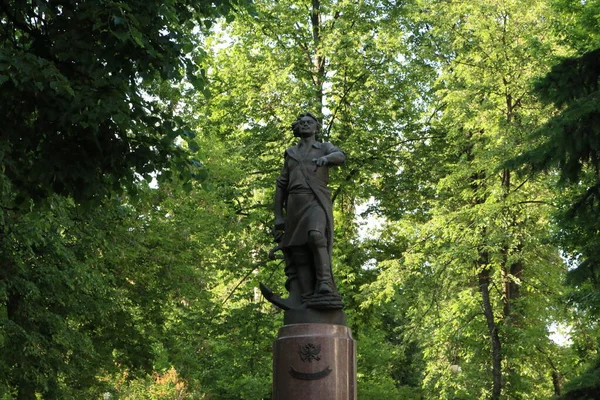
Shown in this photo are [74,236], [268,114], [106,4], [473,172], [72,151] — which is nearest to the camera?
[106,4]

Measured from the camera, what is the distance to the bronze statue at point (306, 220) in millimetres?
9922

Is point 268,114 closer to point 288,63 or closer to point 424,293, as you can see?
point 288,63

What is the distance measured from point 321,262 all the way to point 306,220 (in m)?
0.50

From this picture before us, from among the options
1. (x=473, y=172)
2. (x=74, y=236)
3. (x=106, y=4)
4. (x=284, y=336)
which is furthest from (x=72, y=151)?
(x=473, y=172)

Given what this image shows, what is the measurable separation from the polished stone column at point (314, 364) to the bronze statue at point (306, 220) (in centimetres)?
47

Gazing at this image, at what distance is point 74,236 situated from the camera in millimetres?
16734

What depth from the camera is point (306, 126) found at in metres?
10.4

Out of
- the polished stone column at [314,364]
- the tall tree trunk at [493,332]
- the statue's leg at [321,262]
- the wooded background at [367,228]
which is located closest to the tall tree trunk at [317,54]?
the wooded background at [367,228]

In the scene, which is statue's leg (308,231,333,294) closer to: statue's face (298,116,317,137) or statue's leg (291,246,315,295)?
statue's leg (291,246,315,295)

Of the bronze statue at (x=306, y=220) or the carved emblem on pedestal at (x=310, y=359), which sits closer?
the carved emblem on pedestal at (x=310, y=359)

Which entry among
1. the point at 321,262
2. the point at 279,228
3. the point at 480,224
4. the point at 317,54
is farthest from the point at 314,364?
the point at 317,54

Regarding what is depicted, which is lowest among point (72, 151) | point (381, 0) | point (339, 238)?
point (72, 151)

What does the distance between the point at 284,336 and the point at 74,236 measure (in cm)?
821

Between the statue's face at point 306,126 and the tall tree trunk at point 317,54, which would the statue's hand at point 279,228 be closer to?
the statue's face at point 306,126
